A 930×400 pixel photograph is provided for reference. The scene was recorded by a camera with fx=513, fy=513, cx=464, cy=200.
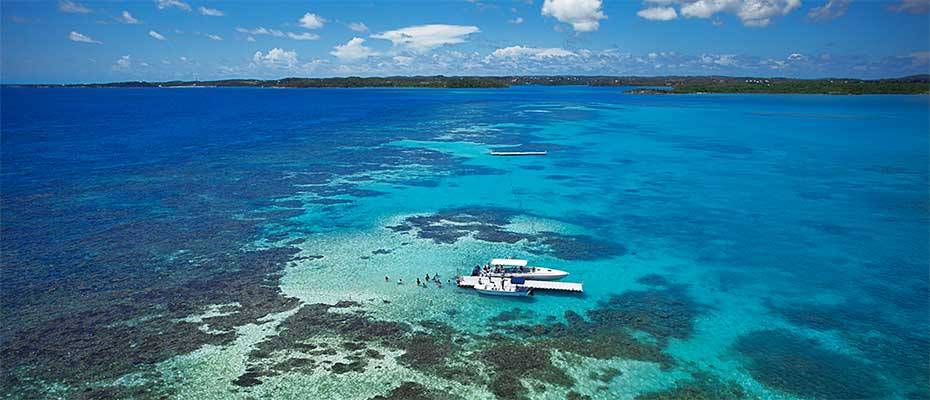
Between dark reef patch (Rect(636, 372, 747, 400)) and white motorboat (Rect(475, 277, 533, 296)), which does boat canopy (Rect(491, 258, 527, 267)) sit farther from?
dark reef patch (Rect(636, 372, 747, 400))

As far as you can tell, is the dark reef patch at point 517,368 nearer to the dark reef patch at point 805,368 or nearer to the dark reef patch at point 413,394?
the dark reef patch at point 413,394

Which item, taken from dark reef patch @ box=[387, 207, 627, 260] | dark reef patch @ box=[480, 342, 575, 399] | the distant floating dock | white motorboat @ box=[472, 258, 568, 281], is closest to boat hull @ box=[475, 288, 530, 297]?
white motorboat @ box=[472, 258, 568, 281]

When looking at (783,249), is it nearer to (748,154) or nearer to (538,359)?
(538,359)

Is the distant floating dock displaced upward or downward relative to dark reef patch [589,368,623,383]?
upward

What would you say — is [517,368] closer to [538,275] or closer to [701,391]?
[701,391]

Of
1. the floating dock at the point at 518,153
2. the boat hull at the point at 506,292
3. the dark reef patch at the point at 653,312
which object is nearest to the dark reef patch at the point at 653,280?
the dark reef patch at the point at 653,312

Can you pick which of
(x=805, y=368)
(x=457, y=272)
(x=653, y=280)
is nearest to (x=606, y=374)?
(x=805, y=368)
